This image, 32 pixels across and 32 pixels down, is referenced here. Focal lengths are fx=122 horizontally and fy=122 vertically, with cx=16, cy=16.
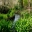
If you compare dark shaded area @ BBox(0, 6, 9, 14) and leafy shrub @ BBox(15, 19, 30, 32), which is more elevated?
dark shaded area @ BBox(0, 6, 9, 14)

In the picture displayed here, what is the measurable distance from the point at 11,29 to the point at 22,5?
1.38 m

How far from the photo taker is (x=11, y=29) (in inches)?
111

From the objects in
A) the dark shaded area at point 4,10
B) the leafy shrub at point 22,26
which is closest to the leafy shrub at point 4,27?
the leafy shrub at point 22,26

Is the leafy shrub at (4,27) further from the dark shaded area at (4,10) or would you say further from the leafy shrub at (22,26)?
the dark shaded area at (4,10)

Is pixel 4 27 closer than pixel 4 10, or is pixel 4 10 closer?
pixel 4 27

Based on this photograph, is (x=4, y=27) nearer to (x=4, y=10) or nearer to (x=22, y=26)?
(x=22, y=26)

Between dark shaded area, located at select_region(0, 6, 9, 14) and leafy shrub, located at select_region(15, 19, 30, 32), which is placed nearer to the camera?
leafy shrub, located at select_region(15, 19, 30, 32)

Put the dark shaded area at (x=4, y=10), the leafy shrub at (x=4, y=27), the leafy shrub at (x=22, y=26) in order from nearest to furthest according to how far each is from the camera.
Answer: the leafy shrub at (x=22, y=26)
the leafy shrub at (x=4, y=27)
the dark shaded area at (x=4, y=10)

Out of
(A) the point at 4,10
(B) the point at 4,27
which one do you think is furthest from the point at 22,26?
(A) the point at 4,10

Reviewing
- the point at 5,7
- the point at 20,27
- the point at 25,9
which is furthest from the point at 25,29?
the point at 5,7

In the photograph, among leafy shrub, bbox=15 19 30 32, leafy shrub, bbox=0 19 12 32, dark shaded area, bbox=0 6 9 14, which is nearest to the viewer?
leafy shrub, bbox=15 19 30 32

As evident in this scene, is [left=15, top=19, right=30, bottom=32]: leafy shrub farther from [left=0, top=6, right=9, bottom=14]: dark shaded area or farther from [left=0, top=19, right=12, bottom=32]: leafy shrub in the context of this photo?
[left=0, top=6, right=9, bottom=14]: dark shaded area

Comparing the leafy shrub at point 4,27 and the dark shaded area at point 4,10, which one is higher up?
the dark shaded area at point 4,10

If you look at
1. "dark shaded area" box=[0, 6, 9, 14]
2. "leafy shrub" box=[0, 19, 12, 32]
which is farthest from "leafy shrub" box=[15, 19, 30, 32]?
"dark shaded area" box=[0, 6, 9, 14]
